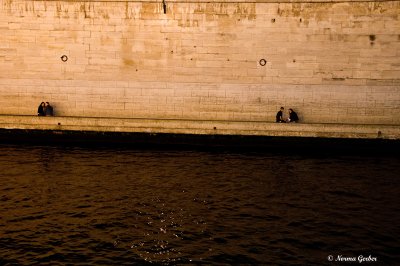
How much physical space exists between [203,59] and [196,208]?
779 centimetres

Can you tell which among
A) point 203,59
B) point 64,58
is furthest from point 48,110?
point 203,59

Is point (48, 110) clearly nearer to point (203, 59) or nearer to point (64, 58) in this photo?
point (64, 58)

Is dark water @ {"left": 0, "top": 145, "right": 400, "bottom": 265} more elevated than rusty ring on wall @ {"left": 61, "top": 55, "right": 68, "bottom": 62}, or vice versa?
rusty ring on wall @ {"left": 61, "top": 55, "right": 68, "bottom": 62}

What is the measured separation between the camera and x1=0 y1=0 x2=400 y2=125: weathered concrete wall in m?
14.7

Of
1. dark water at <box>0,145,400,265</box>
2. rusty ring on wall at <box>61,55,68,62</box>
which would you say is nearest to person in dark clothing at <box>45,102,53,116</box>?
rusty ring on wall at <box>61,55,68,62</box>

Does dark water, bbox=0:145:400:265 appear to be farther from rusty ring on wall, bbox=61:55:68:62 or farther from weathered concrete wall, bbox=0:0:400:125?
rusty ring on wall, bbox=61:55:68:62

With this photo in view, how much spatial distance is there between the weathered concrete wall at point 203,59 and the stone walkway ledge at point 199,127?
1217mm

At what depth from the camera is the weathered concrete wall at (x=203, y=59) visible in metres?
14.7

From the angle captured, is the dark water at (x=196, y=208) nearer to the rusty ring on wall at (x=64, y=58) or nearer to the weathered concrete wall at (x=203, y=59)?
the weathered concrete wall at (x=203, y=59)

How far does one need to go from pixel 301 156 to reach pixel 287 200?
13.6ft

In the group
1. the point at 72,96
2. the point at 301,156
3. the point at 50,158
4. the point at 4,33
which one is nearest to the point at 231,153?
the point at 301,156

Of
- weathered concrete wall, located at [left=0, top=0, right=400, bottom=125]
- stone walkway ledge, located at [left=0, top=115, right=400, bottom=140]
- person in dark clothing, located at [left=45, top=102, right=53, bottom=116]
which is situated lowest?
stone walkway ledge, located at [left=0, top=115, right=400, bottom=140]

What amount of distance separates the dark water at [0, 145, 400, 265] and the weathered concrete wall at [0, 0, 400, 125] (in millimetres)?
2770

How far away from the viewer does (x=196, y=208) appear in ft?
28.4
